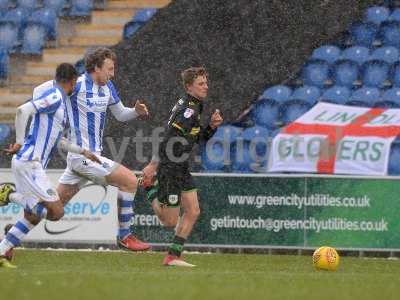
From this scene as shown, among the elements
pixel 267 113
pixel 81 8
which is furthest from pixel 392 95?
pixel 81 8

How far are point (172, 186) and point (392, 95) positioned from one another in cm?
668

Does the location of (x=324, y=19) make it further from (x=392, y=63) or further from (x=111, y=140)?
(x=111, y=140)

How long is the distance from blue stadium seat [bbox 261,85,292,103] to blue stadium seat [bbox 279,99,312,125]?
16cm

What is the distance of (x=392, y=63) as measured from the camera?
19.3m

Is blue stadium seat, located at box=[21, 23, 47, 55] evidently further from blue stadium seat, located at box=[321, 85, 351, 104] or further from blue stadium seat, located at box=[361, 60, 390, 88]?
blue stadium seat, located at box=[361, 60, 390, 88]

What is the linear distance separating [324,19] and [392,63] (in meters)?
1.63

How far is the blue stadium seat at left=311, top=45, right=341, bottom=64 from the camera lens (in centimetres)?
1978

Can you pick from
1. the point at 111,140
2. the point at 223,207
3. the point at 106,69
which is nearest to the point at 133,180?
the point at 106,69

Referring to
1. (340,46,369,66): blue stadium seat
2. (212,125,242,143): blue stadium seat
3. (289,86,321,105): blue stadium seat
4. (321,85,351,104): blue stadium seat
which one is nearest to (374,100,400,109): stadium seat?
(321,85,351,104): blue stadium seat

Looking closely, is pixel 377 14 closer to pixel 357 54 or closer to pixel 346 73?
pixel 357 54

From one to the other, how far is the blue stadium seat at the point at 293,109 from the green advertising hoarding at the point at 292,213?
3.16 m

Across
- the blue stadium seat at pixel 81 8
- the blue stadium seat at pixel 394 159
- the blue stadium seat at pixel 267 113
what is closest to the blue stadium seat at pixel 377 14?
the blue stadium seat at pixel 267 113

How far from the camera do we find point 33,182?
1197 cm

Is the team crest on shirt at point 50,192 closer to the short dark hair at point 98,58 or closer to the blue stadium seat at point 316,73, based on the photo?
the short dark hair at point 98,58
